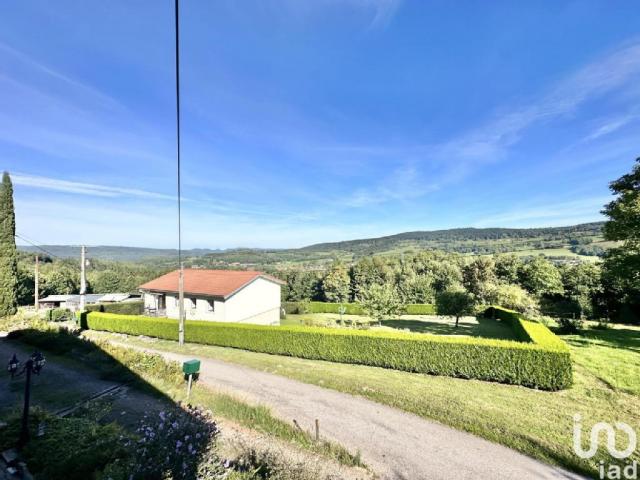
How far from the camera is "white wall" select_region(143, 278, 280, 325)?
2495cm

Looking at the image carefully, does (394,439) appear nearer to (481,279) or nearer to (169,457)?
(169,457)

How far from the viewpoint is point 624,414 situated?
8781 mm

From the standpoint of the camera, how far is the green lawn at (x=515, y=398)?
769cm

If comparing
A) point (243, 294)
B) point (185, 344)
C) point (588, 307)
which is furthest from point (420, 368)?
point (588, 307)

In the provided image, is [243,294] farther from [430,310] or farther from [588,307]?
[588,307]

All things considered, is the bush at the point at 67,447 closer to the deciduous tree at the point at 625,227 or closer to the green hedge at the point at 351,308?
the deciduous tree at the point at 625,227

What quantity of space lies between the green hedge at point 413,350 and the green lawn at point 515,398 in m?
0.47

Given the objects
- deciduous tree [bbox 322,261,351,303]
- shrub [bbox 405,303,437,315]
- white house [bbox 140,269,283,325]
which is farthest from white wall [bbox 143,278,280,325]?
deciduous tree [bbox 322,261,351,303]

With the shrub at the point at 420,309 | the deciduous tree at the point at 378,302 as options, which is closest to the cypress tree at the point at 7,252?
the deciduous tree at the point at 378,302

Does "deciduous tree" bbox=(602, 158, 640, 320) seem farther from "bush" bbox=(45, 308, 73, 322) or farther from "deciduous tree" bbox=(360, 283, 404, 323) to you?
"bush" bbox=(45, 308, 73, 322)

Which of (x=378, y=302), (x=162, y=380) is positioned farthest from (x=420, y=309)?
(x=162, y=380)

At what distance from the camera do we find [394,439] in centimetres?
785

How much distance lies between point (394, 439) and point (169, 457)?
5.57m

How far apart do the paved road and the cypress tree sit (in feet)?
99.5
